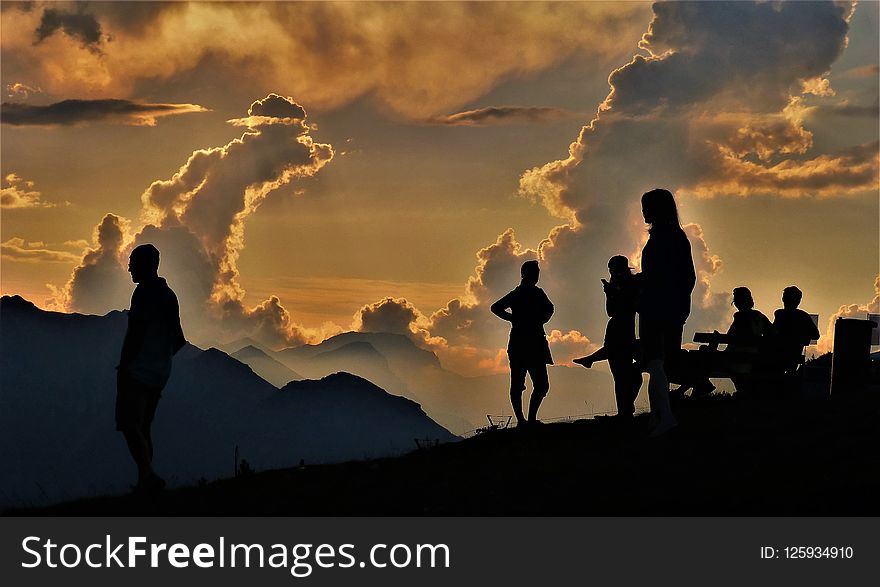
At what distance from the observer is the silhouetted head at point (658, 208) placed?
12500 millimetres

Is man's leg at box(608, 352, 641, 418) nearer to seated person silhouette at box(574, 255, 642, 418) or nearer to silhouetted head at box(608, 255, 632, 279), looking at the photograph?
seated person silhouette at box(574, 255, 642, 418)

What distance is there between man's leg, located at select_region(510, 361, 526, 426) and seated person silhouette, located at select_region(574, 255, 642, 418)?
4.72 feet

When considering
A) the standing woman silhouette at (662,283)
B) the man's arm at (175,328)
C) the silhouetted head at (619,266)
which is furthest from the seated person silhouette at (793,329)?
the man's arm at (175,328)

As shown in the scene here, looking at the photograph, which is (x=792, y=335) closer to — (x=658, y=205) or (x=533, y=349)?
(x=533, y=349)

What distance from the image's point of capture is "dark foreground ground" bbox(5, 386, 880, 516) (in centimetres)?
1023

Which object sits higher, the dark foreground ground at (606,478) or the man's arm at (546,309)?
the man's arm at (546,309)

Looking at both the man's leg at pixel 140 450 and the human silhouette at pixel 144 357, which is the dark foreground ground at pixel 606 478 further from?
the human silhouette at pixel 144 357

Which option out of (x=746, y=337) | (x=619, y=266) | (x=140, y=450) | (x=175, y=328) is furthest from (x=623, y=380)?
(x=140, y=450)

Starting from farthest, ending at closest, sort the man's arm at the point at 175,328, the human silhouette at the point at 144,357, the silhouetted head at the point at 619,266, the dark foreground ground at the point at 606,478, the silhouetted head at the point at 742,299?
the silhouetted head at the point at 742,299 → the silhouetted head at the point at 619,266 → the man's arm at the point at 175,328 → the human silhouette at the point at 144,357 → the dark foreground ground at the point at 606,478

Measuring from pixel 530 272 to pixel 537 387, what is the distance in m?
1.67

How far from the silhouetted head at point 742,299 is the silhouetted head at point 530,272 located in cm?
355
